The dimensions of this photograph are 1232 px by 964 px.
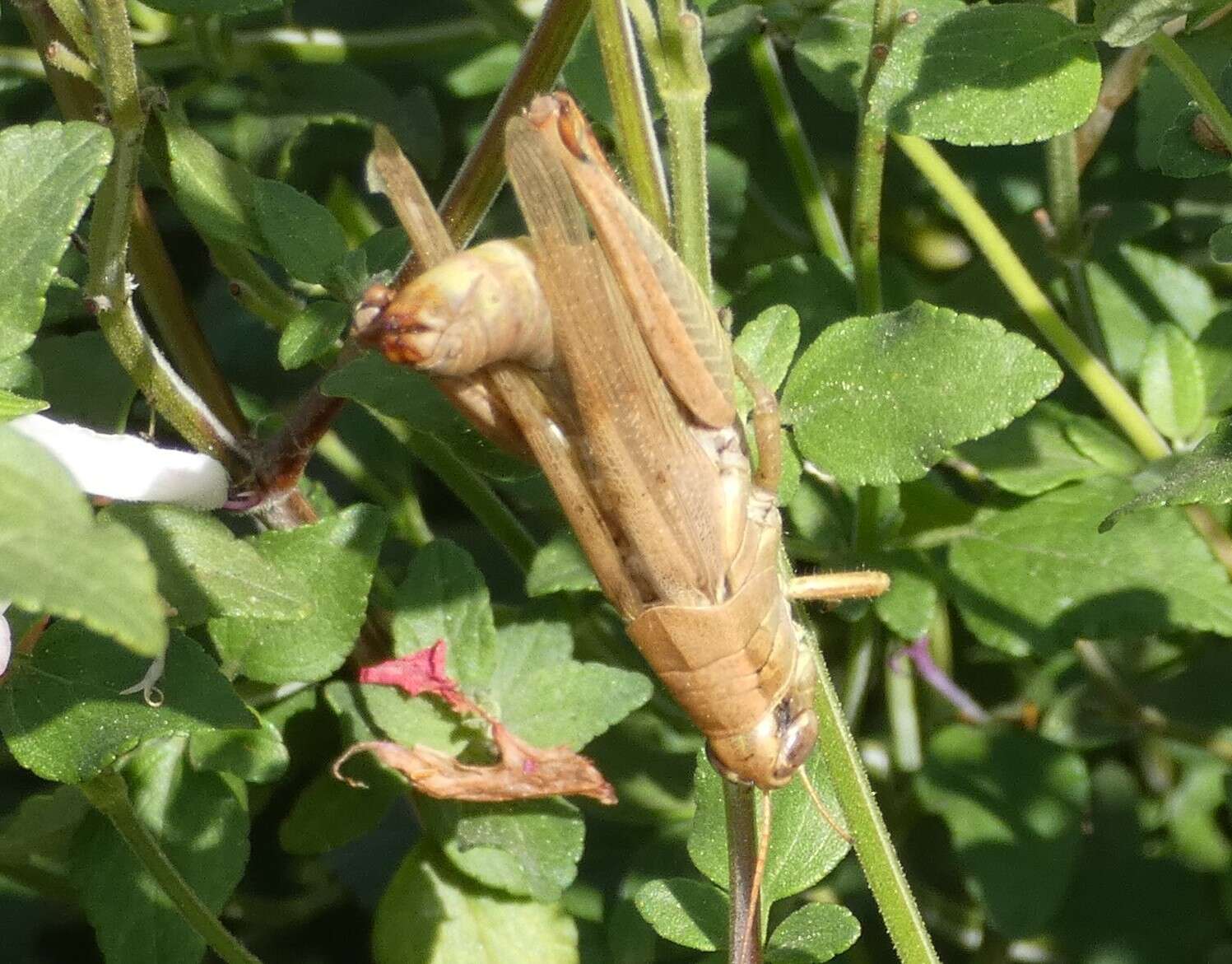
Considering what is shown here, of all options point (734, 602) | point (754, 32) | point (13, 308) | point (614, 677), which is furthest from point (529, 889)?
point (754, 32)

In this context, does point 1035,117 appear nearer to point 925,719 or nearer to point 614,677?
point 614,677

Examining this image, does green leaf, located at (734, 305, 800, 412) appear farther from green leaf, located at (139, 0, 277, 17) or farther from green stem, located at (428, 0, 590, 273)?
green leaf, located at (139, 0, 277, 17)

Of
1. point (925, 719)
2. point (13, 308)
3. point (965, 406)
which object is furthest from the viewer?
point (925, 719)

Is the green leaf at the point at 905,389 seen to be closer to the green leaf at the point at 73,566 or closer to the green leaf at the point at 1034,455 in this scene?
the green leaf at the point at 1034,455

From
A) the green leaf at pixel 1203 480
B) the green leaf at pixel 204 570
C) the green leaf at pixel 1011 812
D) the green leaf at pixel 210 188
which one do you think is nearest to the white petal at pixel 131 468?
the green leaf at pixel 204 570

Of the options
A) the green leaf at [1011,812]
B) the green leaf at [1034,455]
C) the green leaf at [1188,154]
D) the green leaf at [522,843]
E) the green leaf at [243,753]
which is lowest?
the green leaf at [1011,812]

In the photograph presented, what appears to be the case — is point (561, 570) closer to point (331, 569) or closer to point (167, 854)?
point (331, 569)

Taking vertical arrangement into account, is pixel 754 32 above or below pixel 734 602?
above
